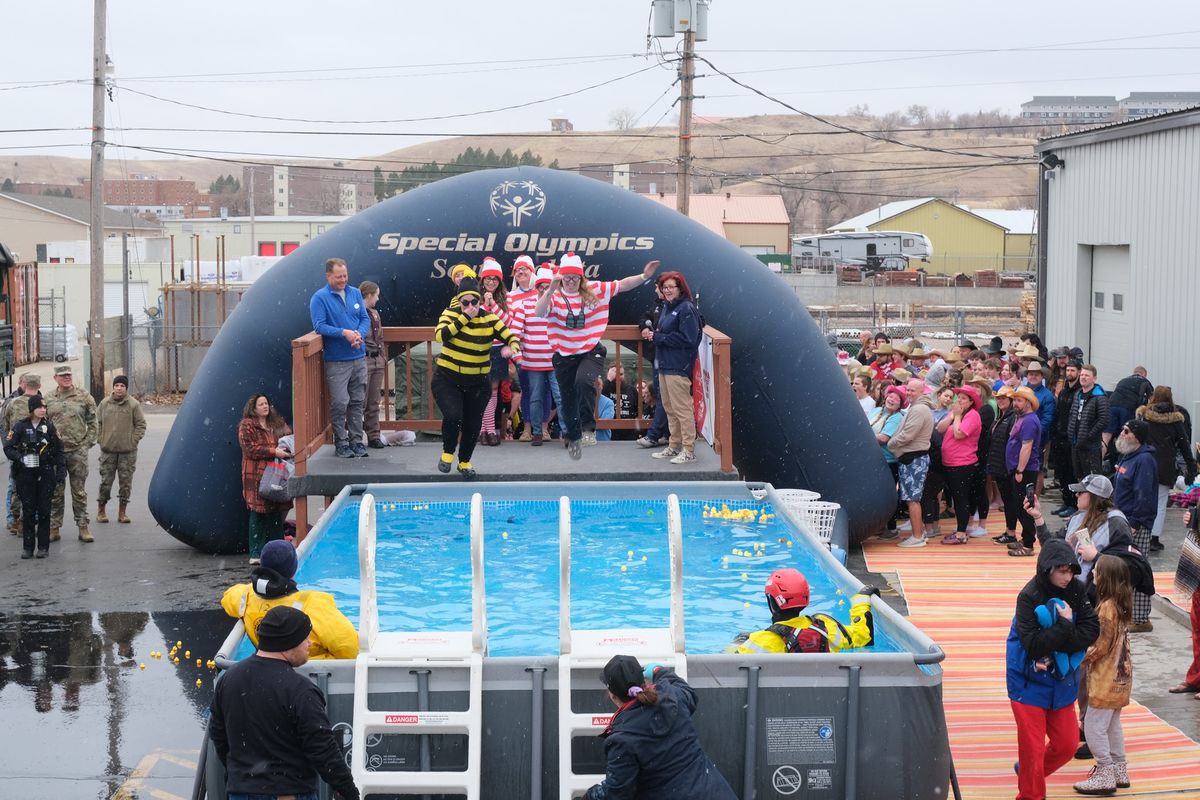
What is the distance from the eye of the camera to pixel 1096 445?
13297 mm

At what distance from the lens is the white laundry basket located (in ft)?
38.5

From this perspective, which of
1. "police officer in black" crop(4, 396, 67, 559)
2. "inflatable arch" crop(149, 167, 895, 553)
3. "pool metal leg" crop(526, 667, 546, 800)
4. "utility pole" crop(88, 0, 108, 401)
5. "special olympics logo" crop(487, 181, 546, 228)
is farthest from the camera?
"utility pole" crop(88, 0, 108, 401)

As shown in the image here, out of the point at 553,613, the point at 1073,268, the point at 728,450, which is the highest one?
the point at 1073,268

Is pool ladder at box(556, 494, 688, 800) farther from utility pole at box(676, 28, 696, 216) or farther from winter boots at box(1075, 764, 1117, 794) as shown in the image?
utility pole at box(676, 28, 696, 216)

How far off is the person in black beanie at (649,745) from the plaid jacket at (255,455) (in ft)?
23.4

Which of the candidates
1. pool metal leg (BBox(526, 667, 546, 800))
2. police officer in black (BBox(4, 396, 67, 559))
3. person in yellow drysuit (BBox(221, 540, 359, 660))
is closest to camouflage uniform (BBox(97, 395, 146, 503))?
police officer in black (BBox(4, 396, 67, 559))

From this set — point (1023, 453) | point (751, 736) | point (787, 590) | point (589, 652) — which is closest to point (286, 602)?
point (589, 652)

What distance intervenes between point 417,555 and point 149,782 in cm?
264

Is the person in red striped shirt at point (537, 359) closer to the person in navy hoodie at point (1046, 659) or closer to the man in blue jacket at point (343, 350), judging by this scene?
the man in blue jacket at point (343, 350)

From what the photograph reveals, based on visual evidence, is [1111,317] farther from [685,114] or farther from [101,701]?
[101,701]

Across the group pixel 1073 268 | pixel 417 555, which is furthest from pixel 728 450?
pixel 1073 268

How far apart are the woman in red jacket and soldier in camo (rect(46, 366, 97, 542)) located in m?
2.29

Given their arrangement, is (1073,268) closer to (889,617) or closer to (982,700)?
(982,700)

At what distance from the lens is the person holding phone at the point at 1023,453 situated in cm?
1228
